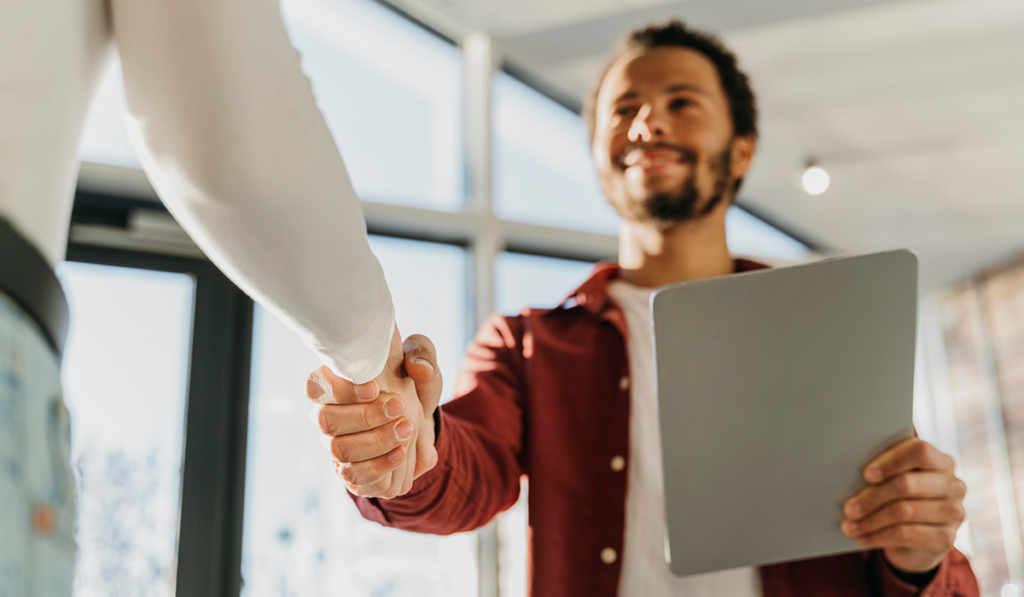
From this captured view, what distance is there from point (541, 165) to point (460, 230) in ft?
1.83

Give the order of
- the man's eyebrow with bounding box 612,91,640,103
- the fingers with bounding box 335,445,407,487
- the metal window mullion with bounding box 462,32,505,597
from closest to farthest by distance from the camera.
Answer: the fingers with bounding box 335,445,407,487
the man's eyebrow with bounding box 612,91,640,103
the metal window mullion with bounding box 462,32,505,597

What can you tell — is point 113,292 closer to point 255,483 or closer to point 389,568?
point 255,483

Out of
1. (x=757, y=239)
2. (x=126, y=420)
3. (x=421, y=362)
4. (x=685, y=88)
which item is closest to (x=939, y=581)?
(x=421, y=362)

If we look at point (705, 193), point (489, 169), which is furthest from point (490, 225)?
point (705, 193)

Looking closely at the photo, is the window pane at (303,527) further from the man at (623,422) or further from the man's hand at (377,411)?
the man's hand at (377,411)

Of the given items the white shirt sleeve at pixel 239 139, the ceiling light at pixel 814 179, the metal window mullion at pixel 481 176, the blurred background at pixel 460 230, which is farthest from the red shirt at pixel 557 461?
the ceiling light at pixel 814 179

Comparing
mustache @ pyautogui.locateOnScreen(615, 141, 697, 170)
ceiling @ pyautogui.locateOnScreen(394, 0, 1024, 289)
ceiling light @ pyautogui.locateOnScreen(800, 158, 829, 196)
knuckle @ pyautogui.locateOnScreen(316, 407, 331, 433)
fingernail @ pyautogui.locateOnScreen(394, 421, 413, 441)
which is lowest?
fingernail @ pyautogui.locateOnScreen(394, 421, 413, 441)

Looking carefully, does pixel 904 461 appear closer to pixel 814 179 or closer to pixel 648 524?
pixel 648 524

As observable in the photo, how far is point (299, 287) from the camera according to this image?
1.65 ft

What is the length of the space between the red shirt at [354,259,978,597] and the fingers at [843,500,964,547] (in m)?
0.11

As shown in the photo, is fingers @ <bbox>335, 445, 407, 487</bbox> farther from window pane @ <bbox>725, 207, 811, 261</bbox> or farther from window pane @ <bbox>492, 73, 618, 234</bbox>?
window pane @ <bbox>725, 207, 811, 261</bbox>

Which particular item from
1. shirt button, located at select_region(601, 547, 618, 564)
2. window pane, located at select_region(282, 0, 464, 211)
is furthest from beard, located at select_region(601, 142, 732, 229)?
window pane, located at select_region(282, 0, 464, 211)

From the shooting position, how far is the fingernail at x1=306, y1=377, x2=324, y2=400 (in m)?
0.76

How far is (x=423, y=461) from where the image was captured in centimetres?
102
